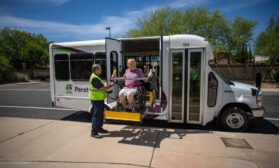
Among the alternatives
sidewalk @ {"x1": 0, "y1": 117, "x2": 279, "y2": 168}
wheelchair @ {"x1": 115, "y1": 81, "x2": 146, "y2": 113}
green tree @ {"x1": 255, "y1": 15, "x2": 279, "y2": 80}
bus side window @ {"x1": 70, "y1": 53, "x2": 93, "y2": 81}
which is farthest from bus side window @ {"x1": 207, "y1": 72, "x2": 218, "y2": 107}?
green tree @ {"x1": 255, "y1": 15, "x2": 279, "y2": 80}

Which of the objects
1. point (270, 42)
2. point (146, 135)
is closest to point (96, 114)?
point (146, 135)

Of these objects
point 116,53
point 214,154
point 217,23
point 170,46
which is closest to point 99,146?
point 214,154

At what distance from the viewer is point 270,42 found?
54.3 feet

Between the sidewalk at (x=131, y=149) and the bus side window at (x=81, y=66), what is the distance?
71.7 inches

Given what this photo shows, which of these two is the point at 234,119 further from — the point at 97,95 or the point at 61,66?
the point at 61,66

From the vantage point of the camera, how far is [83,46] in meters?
5.81

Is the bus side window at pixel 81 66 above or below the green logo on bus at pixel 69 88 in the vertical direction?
above

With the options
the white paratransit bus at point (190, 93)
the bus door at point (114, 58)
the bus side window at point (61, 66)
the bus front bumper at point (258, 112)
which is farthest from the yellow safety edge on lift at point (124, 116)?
the bus front bumper at point (258, 112)

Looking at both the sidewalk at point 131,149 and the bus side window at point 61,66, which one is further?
the bus side window at point 61,66

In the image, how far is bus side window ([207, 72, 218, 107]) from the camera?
4.79 metres

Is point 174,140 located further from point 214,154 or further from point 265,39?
point 265,39

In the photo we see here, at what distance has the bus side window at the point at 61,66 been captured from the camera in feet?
20.1

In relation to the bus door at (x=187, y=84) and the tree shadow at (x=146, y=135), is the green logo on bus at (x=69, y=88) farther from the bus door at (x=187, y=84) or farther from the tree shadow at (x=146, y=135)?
the bus door at (x=187, y=84)

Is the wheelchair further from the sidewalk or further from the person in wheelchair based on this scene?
the sidewalk
